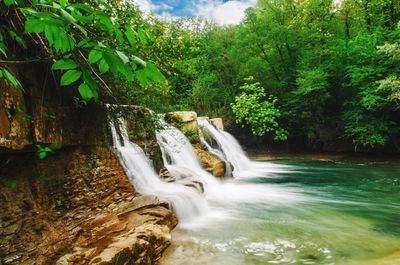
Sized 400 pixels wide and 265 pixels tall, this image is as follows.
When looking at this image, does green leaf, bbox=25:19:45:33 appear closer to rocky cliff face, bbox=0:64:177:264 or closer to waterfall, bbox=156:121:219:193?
rocky cliff face, bbox=0:64:177:264

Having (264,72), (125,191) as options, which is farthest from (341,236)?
(264,72)

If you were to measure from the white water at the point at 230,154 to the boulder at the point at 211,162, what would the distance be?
1.17m

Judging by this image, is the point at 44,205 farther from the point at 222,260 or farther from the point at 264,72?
the point at 264,72

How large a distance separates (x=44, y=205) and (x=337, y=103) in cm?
1634

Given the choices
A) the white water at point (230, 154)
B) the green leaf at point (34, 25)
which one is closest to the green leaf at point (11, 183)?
the green leaf at point (34, 25)

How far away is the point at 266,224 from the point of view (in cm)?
559

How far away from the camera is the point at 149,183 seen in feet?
21.0

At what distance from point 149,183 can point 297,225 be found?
3233 millimetres

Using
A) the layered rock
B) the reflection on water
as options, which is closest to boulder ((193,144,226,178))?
the reflection on water

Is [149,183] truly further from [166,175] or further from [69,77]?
[69,77]

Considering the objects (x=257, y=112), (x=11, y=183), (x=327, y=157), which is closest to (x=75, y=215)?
(x=11, y=183)

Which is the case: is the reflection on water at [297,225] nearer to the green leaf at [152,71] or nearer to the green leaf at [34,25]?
the green leaf at [152,71]

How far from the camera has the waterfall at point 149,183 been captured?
575cm

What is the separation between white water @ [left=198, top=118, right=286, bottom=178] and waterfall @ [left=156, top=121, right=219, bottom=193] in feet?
6.43
